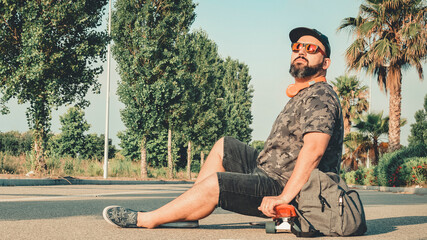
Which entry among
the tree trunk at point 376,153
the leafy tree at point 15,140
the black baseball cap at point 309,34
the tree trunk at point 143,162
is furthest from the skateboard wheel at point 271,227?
the leafy tree at point 15,140

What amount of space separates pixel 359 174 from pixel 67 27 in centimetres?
1857

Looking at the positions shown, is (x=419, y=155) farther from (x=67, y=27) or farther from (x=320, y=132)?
(x=320, y=132)

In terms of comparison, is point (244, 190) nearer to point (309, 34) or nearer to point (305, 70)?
point (305, 70)

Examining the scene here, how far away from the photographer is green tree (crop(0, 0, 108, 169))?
1600cm

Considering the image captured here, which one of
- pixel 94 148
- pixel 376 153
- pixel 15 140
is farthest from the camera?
pixel 94 148

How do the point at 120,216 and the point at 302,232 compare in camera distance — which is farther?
the point at 120,216

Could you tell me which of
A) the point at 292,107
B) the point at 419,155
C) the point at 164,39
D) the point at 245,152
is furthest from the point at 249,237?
the point at 164,39

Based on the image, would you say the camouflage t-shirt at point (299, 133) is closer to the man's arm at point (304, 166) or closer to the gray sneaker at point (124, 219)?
the man's arm at point (304, 166)

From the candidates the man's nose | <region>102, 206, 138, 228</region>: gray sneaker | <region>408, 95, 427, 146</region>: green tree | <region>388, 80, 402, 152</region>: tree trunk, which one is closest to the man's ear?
the man's nose

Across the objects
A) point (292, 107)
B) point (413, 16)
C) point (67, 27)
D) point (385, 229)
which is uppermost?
point (413, 16)

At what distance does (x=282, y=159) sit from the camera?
146 inches

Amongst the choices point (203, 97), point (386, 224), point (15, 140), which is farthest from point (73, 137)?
point (386, 224)

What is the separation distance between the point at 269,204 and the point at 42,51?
15.3 meters

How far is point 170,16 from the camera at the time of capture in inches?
1086
